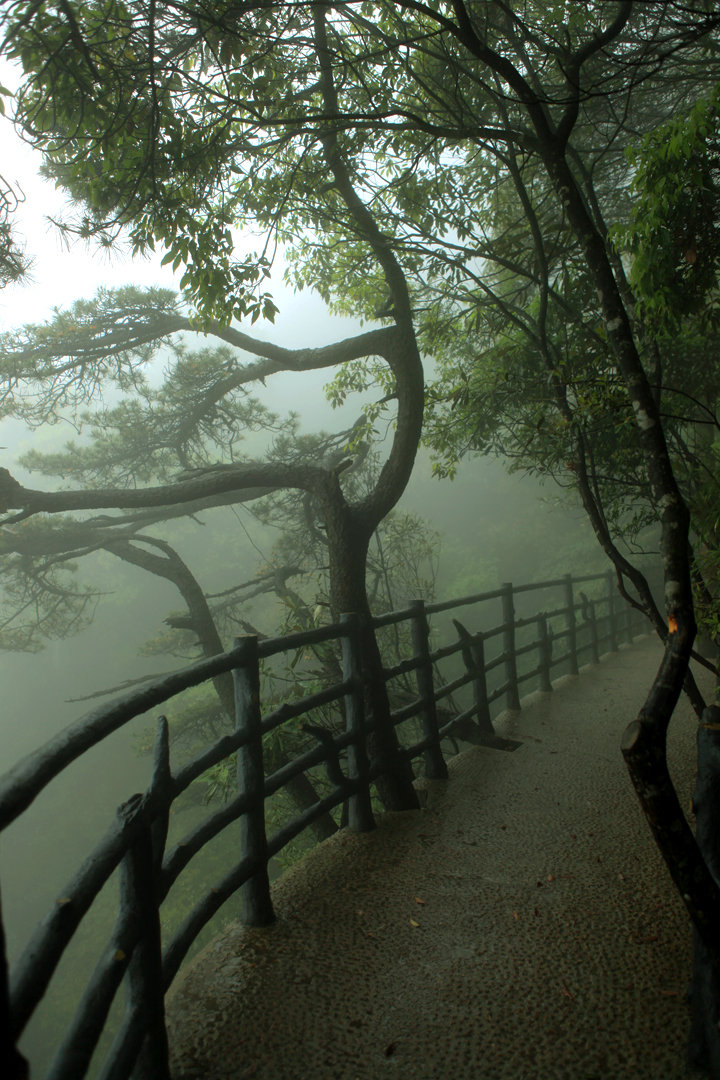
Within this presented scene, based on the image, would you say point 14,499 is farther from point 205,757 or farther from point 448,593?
point 448,593

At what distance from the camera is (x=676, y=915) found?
8.31 ft

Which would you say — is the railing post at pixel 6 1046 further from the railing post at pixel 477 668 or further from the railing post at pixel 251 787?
the railing post at pixel 477 668

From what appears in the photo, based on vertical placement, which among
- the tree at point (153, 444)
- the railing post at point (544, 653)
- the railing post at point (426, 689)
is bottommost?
the railing post at point (544, 653)

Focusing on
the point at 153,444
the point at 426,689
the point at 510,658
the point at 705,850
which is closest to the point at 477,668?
the point at 510,658

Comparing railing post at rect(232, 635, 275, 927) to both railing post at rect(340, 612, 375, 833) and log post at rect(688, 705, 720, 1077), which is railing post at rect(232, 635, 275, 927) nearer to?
railing post at rect(340, 612, 375, 833)

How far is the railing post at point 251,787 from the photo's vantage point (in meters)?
2.55

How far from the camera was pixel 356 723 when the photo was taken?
340cm

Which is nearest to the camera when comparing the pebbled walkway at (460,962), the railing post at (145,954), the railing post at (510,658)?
the railing post at (145,954)

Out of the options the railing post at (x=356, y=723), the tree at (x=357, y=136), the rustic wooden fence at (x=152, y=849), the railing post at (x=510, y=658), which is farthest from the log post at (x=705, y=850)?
the railing post at (x=510, y=658)

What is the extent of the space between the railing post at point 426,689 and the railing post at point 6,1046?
3318mm

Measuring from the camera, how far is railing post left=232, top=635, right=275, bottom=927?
8.36 feet

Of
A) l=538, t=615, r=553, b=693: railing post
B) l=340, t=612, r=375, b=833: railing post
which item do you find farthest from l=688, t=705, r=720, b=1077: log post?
l=538, t=615, r=553, b=693: railing post

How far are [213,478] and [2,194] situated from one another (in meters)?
3.18

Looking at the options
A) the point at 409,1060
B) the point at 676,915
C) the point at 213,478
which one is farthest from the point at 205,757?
the point at 213,478
